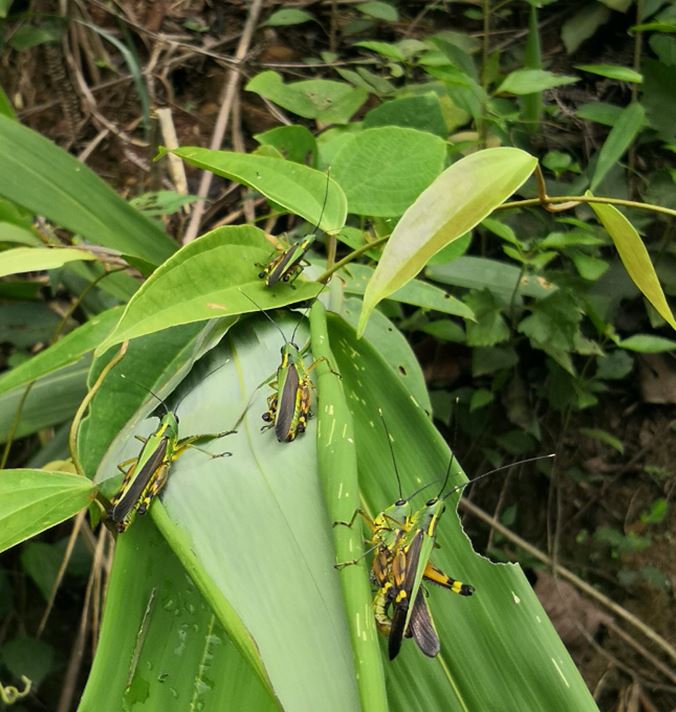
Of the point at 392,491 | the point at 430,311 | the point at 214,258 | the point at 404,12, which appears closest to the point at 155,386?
the point at 214,258

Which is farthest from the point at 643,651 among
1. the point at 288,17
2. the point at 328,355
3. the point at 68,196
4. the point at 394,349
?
the point at 288,17

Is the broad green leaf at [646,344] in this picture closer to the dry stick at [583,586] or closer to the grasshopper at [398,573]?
the dry stick at [583,586]

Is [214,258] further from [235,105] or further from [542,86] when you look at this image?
[235,105]

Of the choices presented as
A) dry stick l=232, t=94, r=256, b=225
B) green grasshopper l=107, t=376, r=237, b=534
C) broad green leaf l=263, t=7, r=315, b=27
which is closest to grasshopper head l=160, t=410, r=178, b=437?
green grasshopper l=107, t=376, r=237, b=534

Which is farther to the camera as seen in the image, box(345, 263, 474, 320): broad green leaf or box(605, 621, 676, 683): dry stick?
box(605, 621, 676, 683): dry stick

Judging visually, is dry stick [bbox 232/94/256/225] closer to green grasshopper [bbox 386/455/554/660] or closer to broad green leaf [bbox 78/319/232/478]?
broad green leaf [bbox 78/319/232/478]

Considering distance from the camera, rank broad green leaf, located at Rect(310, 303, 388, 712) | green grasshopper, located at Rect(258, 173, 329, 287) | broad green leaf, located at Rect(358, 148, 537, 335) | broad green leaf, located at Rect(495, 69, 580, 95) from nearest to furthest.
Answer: broad green leaf, located at Rect(310, 303, 388, 712), broad green leaf, located at Rect(358, 148, 537, 335), green grasshopper, located at Rect(258, 173, 329, 287), broad green leaf, located at Rect(495, 69, 580, 95)
